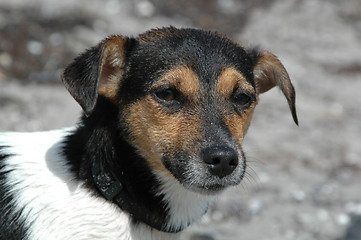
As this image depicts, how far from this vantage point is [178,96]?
380cm

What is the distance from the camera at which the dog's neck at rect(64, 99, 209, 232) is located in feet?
12.2

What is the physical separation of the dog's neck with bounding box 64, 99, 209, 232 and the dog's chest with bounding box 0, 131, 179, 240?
68 mm

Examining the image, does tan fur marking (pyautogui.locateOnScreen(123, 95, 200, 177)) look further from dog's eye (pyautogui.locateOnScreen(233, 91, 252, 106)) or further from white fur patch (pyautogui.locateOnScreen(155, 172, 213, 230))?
dog's eye (pyautogui.locateOnScreen(233, 91, 252, 106))

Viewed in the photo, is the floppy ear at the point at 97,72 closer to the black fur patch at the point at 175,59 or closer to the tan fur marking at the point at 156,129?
the black fur patch at the point at 175,59

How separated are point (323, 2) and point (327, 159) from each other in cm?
472

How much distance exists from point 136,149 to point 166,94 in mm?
414

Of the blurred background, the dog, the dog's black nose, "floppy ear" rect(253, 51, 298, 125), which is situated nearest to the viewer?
the dog's black nose

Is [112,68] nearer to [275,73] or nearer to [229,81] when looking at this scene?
[229,81]

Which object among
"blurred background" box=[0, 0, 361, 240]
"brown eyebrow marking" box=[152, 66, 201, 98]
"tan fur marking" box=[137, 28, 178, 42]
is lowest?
"blurred background" box=[0, 0, 361, 240]

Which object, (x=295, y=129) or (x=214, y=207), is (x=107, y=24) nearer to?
(x=295, y=129)

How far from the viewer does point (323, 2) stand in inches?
431

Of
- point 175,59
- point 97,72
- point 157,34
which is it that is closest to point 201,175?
point 175,59

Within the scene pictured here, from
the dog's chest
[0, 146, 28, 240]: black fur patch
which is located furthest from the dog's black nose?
[0, 146, 28, 240]: black fur patch

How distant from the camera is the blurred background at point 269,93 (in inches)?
240
